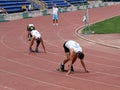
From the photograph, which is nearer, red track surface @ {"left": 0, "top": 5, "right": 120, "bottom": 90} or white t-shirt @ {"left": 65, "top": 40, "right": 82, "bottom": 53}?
red track surface @ {"left": 0, "top": 5, "right": 120, "bottom": 90}

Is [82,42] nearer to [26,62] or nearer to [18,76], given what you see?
[26,62]

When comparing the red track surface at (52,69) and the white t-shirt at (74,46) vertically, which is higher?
the white t-shirt at (74,46)

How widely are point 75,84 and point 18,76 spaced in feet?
6.68

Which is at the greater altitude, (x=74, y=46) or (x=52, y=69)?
(x=74, y=46)

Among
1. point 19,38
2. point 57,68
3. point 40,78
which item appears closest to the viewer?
point 40,78

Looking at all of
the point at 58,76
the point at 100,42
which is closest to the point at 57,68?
the point at 58,76

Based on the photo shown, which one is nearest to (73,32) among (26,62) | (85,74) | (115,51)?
(115,51)

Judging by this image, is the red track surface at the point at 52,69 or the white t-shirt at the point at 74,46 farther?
the white t-shirt at the point at 74,46

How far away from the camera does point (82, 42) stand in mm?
18953

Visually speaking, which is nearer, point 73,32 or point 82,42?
point 82,42

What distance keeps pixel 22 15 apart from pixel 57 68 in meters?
23.0

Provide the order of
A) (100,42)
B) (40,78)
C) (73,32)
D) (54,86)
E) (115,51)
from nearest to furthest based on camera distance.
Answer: (54,86), (40,78), (115,51), (100,42), (73,32)

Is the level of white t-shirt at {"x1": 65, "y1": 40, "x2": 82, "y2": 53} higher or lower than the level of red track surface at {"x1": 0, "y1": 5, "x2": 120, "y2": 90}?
higher

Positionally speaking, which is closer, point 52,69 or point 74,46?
point 74,46
